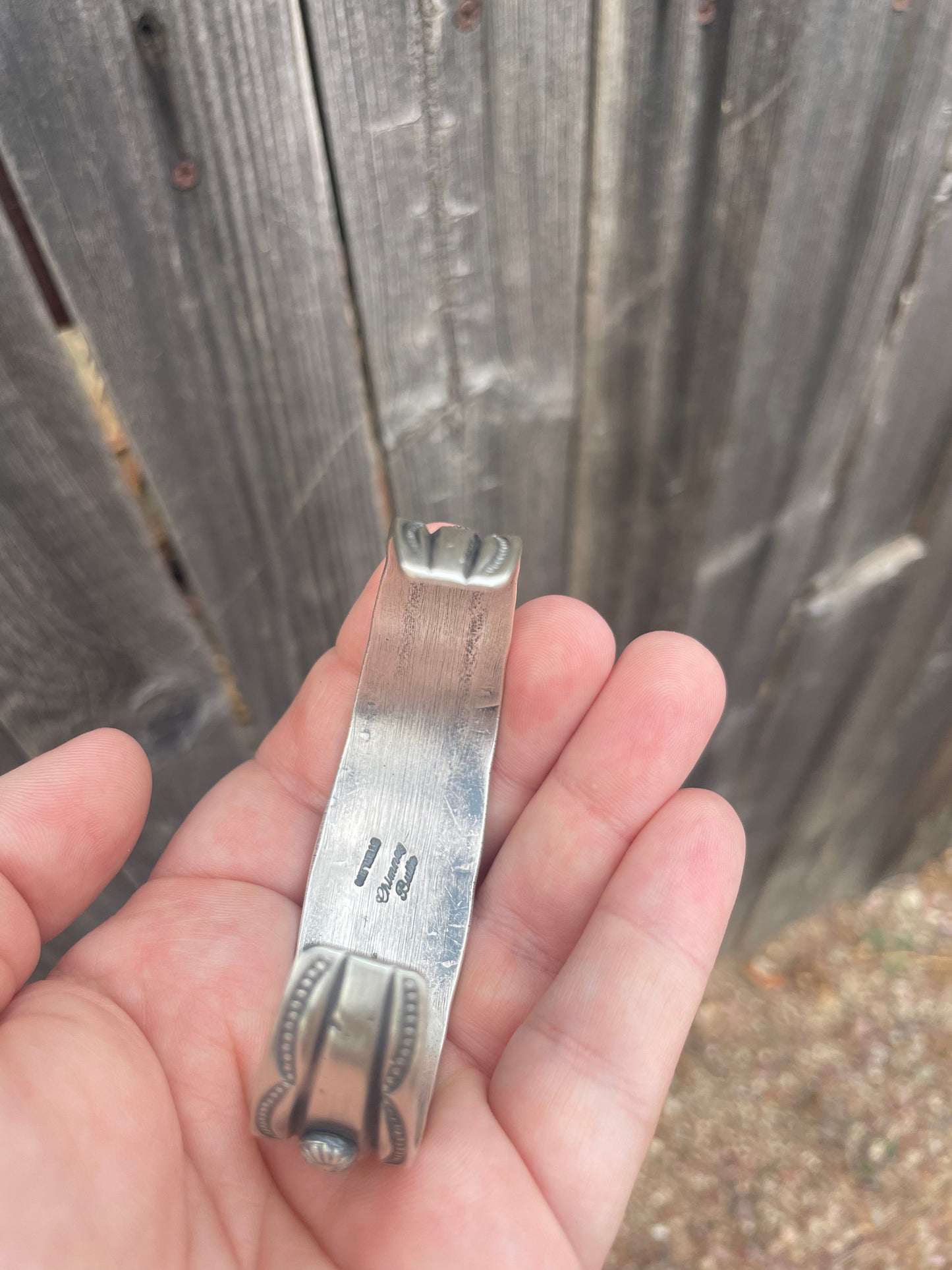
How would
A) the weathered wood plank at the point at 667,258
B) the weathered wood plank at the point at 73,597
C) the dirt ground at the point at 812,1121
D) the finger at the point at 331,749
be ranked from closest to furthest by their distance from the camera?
1. the weathered wood plank at the point at 73,597
2. the weathered wood plank at the point at 667,258
3. the finger at the point at 331,749
4. the dirt ground at the point at 812,1121

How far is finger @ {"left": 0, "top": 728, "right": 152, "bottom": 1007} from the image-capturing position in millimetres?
816

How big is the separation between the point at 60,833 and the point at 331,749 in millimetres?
323

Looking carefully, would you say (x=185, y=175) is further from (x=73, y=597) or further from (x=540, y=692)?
(x=540, y=692)

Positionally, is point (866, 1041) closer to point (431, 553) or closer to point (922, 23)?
point (431, 553)

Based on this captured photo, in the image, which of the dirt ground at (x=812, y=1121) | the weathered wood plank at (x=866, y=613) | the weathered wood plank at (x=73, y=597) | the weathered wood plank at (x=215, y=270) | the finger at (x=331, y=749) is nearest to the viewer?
the weathered wood plank at (x=215, y=270)

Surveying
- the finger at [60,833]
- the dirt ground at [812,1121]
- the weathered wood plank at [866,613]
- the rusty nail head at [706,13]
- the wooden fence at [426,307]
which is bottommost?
the dirt ground at [812,1121]

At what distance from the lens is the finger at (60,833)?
2.68ft

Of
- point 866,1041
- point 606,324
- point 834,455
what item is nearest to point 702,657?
point 606,324

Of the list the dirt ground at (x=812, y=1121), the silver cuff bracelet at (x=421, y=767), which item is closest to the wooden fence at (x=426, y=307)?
the silver cuff bracelet at (x=421, y=767)

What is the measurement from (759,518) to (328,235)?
825 mm

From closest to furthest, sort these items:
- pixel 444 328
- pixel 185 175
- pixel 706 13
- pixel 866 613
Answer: pixel 185 175, pixel 706 13, pixel 444 328, pixel 866 613

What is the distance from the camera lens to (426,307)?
96 centimetres

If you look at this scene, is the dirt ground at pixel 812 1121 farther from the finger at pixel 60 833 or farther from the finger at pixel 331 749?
the finger at pixel 60 833

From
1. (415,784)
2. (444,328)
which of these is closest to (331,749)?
(415,784)
